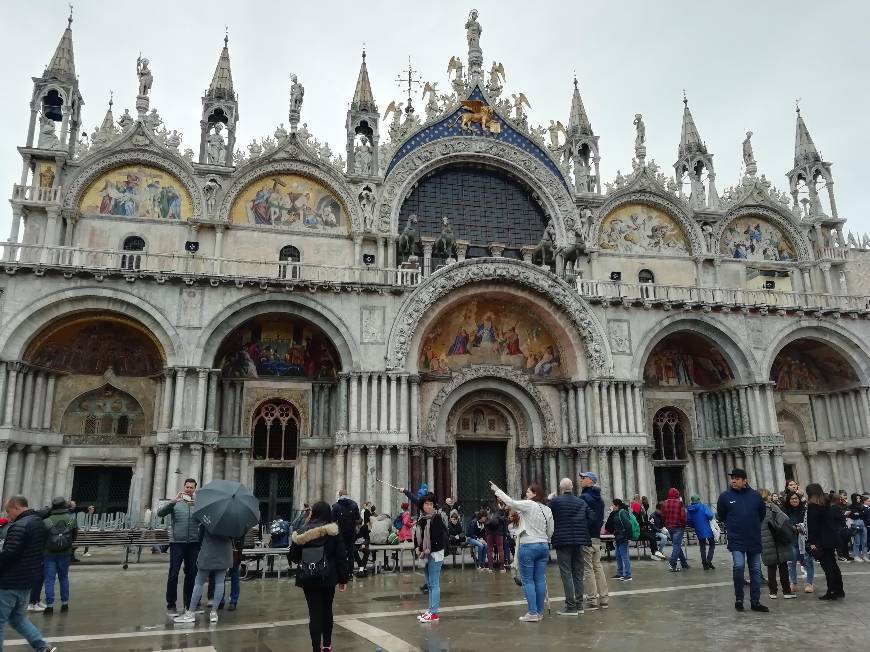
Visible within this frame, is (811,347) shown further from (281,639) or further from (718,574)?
(281,639)

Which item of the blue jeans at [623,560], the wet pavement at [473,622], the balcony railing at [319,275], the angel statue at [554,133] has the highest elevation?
the angel statue at [554,133]

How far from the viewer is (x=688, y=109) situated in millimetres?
33062

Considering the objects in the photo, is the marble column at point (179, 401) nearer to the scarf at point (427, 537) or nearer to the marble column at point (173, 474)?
the marble column at point (173, 474)

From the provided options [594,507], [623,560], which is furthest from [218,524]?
[623,560]

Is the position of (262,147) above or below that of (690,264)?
above

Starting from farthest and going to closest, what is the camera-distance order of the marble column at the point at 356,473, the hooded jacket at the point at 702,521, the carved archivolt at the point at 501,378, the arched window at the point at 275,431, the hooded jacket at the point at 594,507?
1. the carved archivolt at the point at 501,378
2. the arched window at the point at 275,431
3. the marble column at the point at 356,473
4. the hooded jacket at the point at 702,521
5. the hooded jacket at the point at 594,507

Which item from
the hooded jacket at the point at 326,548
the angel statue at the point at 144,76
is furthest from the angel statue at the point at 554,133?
the hooded jacket at the point at 326,548

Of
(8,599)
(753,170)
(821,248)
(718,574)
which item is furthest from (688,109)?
(8,599)

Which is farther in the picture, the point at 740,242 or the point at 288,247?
the point at 740,242

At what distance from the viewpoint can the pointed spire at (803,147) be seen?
A: 3294 centimetres

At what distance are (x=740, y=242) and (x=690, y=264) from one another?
128 inches

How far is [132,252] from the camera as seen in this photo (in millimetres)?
23062

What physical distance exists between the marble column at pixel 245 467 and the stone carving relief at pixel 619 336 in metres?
14.3

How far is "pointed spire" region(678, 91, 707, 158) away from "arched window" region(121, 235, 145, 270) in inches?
978
